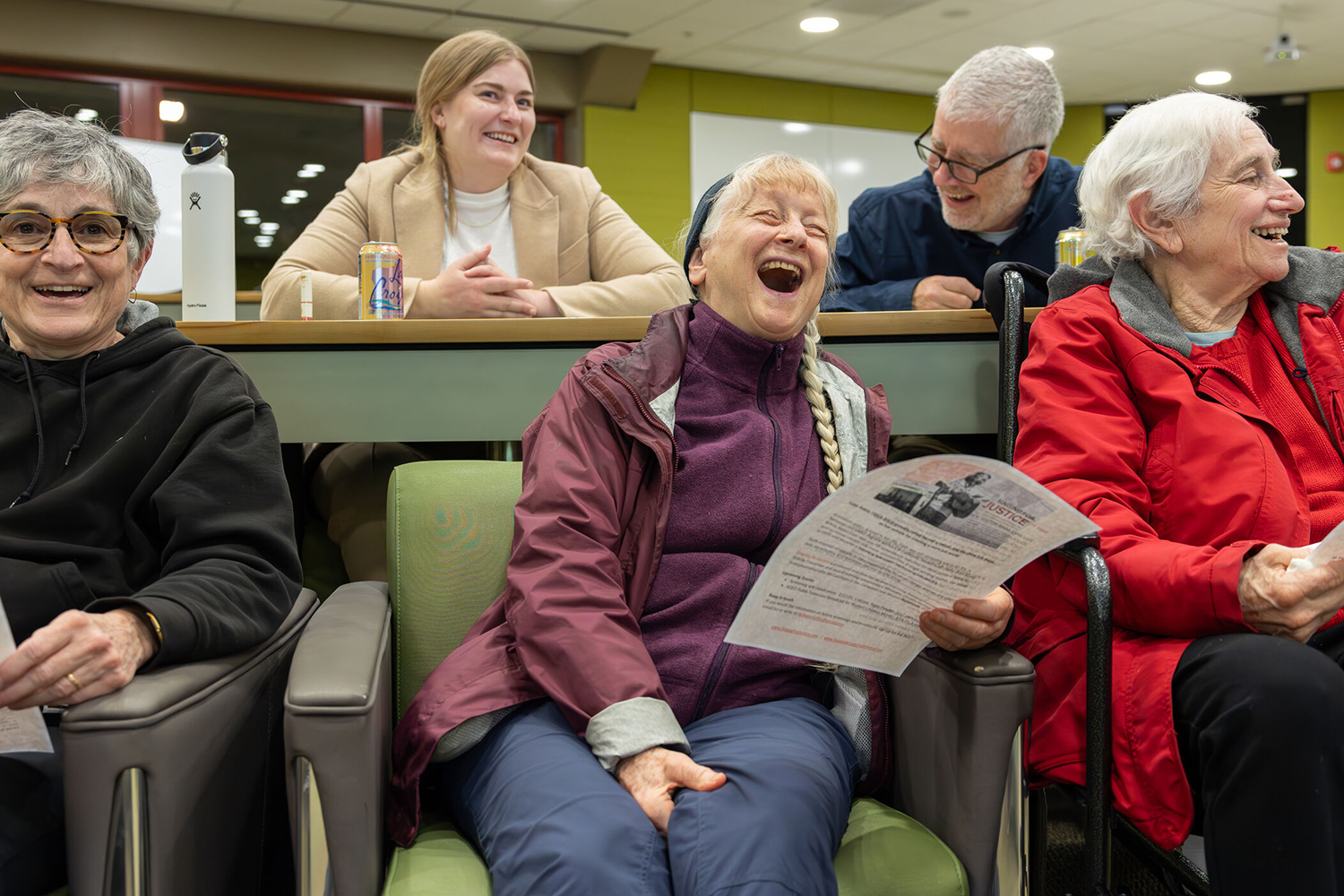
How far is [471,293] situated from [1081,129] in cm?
884

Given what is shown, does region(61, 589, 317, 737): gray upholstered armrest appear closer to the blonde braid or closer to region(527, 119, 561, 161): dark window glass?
the blonde braid

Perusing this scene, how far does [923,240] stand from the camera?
8.81ft

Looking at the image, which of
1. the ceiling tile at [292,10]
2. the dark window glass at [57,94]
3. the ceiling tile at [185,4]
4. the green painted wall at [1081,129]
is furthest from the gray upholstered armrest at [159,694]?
the green painted wall at [1081,129]

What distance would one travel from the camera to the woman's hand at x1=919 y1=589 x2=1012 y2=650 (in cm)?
129

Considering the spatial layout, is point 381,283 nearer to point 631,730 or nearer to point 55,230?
point 55,230

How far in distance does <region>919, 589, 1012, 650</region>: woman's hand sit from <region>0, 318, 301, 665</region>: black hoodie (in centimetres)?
81

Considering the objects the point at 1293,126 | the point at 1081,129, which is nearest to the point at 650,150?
the point at 1081,129

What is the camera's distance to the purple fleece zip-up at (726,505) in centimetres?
144

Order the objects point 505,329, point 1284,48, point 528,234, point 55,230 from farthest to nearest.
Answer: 1. point 1284,48
2. point 528,234
3. point 505,329
4. point 55,230

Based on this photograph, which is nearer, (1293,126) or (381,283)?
(381,283)

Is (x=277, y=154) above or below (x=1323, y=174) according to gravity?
below

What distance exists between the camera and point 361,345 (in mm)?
1883

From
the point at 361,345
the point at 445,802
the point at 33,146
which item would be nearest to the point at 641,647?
the point at 445,802

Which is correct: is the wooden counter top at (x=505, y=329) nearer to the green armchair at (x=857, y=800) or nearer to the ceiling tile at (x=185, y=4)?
the green armchair at (x=857, y=800)
